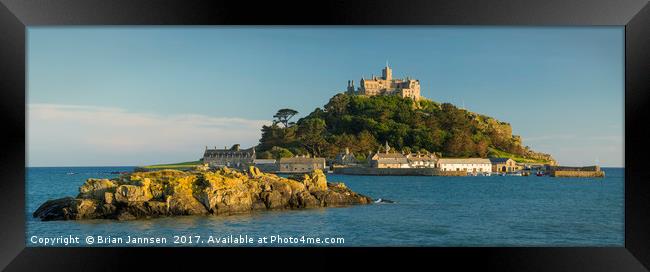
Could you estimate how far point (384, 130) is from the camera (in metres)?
37.7

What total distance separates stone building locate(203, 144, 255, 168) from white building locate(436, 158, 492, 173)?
14.8 metres

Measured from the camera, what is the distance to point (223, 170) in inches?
574

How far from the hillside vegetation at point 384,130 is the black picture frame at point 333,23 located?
90.2 feet

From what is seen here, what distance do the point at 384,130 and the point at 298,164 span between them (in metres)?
6.57

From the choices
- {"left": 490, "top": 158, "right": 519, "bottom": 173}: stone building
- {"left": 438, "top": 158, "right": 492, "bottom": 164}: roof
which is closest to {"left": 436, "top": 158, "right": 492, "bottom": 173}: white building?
{"left": 438, "top": 158, "right": 492, "bottom": 164}: roof

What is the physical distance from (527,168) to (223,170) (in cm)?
3605

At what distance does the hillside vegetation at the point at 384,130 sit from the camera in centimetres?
3500

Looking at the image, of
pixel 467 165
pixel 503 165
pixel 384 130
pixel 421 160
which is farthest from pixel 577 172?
pixel 384 130

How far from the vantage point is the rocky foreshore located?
11.6 metres

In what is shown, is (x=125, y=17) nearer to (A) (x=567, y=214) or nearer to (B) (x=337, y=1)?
(B) (x=337, y=1)

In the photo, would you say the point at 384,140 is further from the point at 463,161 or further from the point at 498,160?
Result: the point at 498,160

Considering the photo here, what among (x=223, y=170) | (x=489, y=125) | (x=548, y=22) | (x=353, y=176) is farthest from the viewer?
(x=489, y=125)

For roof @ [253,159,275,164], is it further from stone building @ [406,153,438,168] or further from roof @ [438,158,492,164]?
roof @ [438,158,492,164]

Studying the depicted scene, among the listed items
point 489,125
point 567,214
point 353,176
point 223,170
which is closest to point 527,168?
point 489,125
